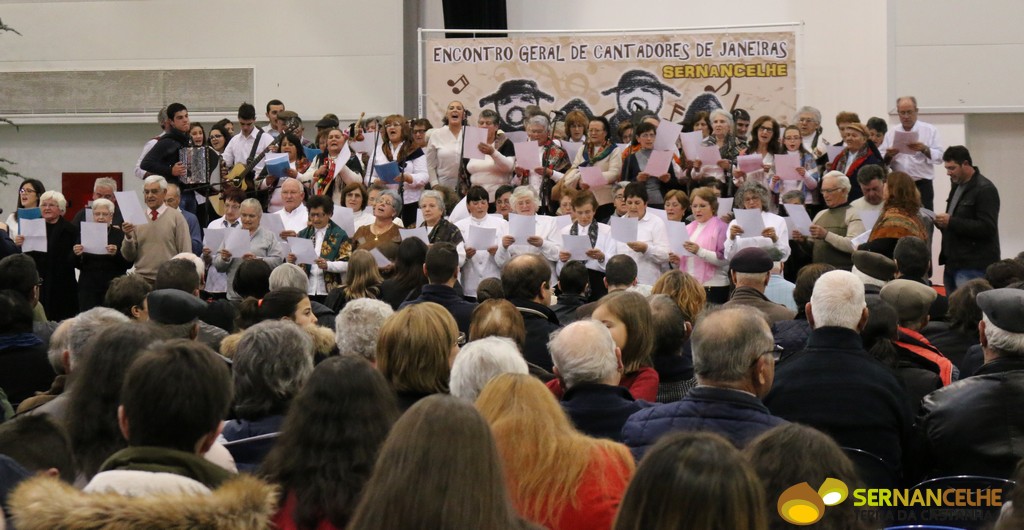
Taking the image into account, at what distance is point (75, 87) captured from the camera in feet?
49.0

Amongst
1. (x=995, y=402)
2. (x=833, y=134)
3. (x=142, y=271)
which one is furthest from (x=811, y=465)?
(x=833, y=134)

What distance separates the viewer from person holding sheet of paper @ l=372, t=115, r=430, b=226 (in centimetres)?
1055

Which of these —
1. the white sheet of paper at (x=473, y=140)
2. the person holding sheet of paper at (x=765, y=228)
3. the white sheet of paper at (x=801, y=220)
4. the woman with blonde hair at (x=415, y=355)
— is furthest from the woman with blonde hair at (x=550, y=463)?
the white sheet of paper at (x=473, y=140)

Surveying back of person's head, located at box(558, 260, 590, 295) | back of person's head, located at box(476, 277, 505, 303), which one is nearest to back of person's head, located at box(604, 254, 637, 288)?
back of person's head, located at box(558, 260, 590, 295)

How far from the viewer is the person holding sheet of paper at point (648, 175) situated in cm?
996

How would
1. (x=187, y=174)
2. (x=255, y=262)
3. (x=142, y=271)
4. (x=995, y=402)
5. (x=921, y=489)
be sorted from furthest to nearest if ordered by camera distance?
(x=187, y=174) < (x=142, y=271) < (x=255, y=262) < (x=995, y=402) < (x=921, y=489)

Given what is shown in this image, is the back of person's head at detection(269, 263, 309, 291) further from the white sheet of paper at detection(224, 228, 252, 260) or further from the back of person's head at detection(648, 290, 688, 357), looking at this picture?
the white sheet of paper at detection(224, 228, 252, 260)

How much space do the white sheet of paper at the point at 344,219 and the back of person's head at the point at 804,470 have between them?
7.01 metres

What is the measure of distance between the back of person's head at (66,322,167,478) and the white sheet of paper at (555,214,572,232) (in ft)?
19.6

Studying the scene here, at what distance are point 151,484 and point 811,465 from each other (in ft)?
4.29

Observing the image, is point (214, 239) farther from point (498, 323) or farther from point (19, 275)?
point (498, 323)

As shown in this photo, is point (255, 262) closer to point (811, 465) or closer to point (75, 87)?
point (811, 465)

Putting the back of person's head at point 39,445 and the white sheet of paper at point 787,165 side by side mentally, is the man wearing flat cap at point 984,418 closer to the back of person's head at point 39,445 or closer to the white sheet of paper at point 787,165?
the back of person's head at point 39,445

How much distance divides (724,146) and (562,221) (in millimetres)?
2054
